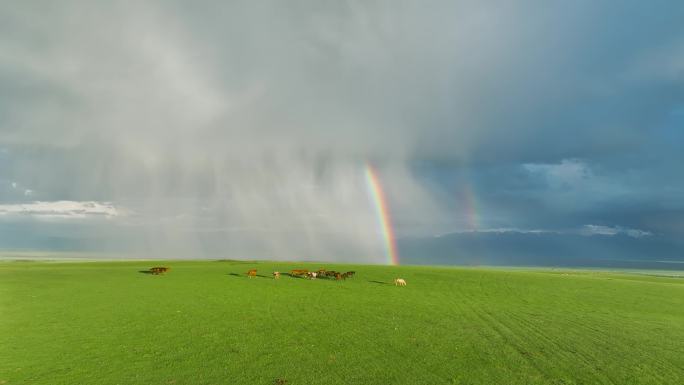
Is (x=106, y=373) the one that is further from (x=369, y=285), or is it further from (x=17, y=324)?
(x=369, y=285)

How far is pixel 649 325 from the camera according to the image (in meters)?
32.2

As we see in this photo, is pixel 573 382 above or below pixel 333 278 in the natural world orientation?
below

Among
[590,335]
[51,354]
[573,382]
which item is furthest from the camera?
[590,335]

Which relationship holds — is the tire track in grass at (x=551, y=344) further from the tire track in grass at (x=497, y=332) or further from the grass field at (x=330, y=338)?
the tire track in grass at (x=497, y=332)

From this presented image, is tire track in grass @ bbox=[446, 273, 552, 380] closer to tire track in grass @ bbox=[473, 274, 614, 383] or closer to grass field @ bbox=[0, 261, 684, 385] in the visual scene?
tire track in grass @ bbox=[473, 274, 614, 383]

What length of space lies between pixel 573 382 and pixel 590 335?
465 inches

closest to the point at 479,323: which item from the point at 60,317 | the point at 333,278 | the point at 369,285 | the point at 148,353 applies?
the point at 148,353

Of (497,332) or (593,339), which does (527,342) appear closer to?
(497,332)

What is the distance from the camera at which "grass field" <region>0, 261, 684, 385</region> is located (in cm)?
1864

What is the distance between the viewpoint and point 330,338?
24953 millimetres

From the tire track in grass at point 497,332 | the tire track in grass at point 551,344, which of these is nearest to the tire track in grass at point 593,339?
the tire track in grass at point 551,344

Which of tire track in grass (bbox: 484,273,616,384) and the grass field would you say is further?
tire track in grass (bbox: 484,273,616,384)

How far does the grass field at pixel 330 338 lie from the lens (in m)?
18.6

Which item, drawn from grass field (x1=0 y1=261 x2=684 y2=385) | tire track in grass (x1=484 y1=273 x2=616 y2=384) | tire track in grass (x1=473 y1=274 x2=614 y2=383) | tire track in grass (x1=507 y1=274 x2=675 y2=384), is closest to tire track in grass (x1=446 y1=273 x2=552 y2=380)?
tire track in grass (x1=473 y1=274 x2=614 y2=383)
